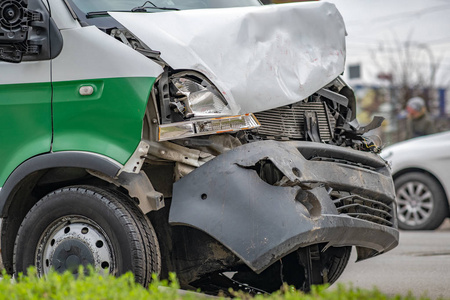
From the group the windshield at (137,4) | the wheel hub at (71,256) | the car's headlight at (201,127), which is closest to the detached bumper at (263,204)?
the car's headlight at (201,127)

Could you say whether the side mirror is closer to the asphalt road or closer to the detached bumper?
the detached bumper

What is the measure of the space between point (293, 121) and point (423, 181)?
632cm

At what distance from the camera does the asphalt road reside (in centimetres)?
603

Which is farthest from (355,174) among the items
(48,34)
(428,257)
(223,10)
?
(428,257)

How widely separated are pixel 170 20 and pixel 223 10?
13.9 inches

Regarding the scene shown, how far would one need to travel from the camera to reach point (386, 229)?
5.12 metres

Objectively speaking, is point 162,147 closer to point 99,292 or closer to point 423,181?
A: point 99,292

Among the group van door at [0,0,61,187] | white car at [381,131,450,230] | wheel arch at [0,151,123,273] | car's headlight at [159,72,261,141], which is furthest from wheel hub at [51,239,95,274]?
white car at [381,131,450,230]

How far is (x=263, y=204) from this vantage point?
425 cm

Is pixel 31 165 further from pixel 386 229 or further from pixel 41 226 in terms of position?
pixel 386 229

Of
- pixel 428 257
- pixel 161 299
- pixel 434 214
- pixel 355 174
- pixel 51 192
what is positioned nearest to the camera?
pixel 161 299

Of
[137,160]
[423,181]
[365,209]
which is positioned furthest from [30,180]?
[423,181]

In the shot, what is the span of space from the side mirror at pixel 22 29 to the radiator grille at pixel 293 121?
1373 mm

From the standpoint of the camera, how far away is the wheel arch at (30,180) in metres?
4.36
